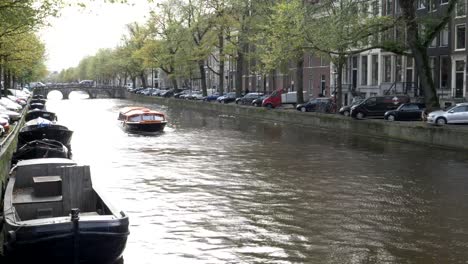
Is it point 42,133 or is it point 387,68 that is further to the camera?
Result: point 387,68

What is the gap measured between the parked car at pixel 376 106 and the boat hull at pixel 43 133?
2308 centimetres

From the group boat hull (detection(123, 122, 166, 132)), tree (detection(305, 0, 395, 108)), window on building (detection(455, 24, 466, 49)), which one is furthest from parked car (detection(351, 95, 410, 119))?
boat hull (detection(123, 122, 166, 132))

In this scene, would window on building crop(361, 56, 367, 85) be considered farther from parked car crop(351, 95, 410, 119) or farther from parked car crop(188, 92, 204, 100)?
parked car crop(188, 92, 204, 100)

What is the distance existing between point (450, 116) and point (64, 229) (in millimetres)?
30734

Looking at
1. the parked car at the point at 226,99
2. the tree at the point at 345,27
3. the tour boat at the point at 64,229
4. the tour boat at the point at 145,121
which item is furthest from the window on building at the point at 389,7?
the tour boat at the point at 64,229

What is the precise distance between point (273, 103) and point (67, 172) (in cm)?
4911

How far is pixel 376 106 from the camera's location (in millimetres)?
45375

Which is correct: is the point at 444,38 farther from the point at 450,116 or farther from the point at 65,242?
the point at 65,242

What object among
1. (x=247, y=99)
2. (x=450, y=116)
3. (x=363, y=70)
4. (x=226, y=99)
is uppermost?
(x=363, y=70)

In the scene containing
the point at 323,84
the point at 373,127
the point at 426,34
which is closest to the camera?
the point at 426,34

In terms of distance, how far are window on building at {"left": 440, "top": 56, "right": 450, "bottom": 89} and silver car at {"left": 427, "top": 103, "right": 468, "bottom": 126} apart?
1627 centimetres

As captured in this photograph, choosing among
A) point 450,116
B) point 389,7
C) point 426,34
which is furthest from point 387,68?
point 426,34

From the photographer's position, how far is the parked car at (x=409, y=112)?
4266cm

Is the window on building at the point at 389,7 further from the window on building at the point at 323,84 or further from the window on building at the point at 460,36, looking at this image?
the window on building at the point at 323,84
